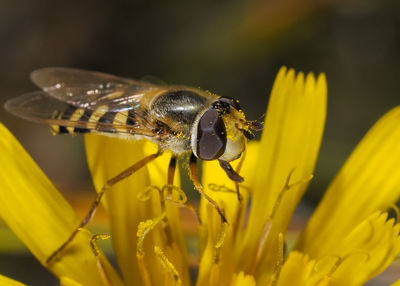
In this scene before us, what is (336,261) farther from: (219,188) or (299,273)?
(219,188)

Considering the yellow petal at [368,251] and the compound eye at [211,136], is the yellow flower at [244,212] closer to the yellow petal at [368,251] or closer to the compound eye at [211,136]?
the yellow petal at [368,251]

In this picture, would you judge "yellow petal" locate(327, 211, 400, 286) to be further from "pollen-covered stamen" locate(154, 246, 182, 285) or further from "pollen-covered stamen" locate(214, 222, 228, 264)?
"pollen-covered stamen" locate(154, 246, 182, 285)

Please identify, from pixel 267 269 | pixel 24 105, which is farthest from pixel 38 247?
pixel 267 269

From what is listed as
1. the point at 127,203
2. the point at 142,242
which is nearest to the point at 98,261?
the point at 142,242

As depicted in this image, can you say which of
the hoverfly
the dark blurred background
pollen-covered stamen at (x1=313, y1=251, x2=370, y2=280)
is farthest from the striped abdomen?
the dark blurred background

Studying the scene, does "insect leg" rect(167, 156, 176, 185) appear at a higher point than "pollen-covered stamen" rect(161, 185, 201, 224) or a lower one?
higher

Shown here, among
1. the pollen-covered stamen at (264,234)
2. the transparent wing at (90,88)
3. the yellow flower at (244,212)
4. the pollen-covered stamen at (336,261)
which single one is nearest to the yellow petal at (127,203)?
the yellow flower at (244,212)
